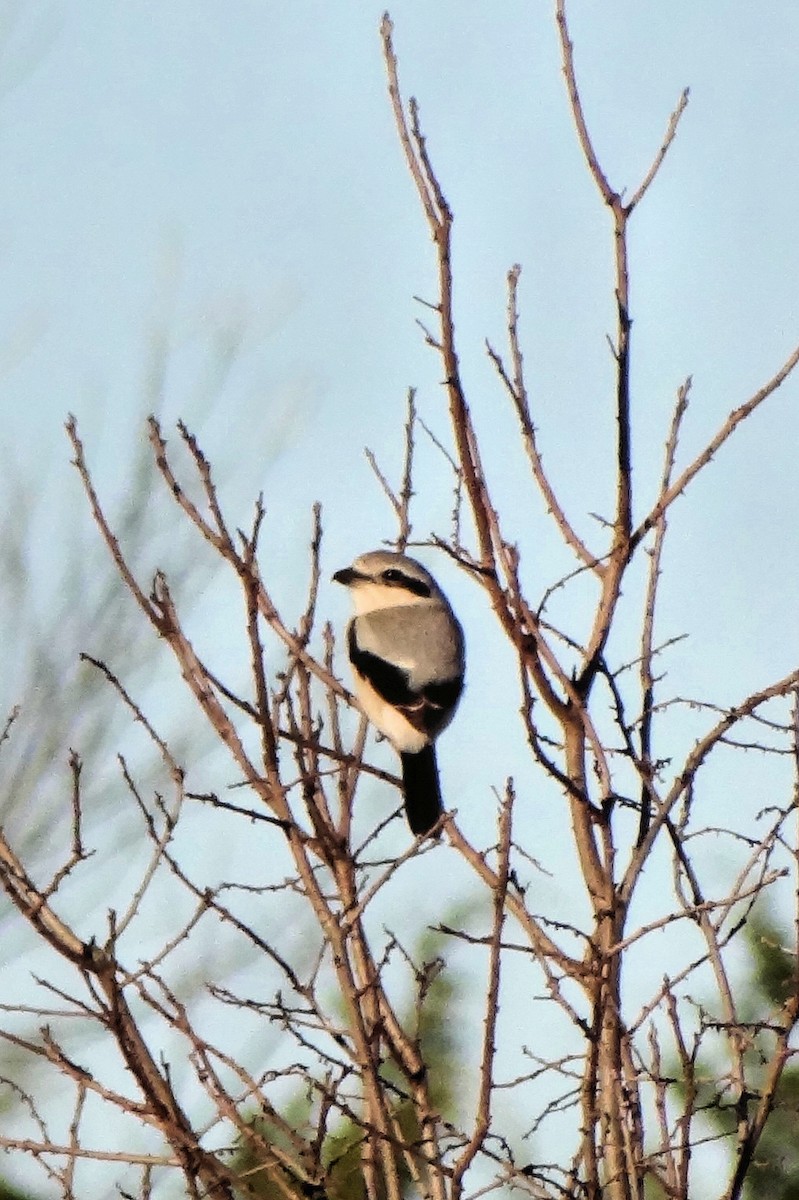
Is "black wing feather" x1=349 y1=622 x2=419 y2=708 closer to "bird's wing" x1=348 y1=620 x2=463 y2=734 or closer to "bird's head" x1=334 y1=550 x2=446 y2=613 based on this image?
"bird's wing" x1=348 y1=620 x2=463 y2=734

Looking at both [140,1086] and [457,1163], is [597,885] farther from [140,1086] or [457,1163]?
[140,1086]

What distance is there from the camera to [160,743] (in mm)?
2934

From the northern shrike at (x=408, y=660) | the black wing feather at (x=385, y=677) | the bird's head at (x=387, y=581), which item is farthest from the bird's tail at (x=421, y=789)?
→ the bird's head at (x=387, y=581)

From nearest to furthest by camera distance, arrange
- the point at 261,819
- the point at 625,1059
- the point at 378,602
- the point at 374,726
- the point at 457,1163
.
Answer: the point at 457,1163
the point at 625,1059
the point at 261,819
the point at 374,726
the point at 378,602

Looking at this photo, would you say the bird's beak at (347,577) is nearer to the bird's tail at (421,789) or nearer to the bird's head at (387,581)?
the bird's head at (387,581)

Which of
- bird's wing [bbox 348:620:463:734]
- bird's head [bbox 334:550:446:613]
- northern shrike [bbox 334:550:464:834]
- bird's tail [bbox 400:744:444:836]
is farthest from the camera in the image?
bird's head [bbox 334:550:446:613]

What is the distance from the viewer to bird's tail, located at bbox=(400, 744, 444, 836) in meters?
3.98

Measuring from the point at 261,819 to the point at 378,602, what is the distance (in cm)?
210

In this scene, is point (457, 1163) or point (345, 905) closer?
point (457, 1163)

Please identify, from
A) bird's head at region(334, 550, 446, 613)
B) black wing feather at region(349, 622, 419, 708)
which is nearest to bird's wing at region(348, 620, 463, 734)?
black wing feather at region(349, 622, 419, 708)

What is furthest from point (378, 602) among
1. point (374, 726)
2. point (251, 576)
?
point (251, 576)

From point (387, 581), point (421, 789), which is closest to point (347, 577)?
point (387, 581)

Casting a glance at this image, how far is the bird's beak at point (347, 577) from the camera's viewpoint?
507cm

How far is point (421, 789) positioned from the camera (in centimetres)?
412
